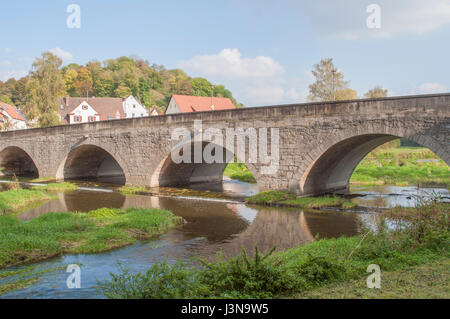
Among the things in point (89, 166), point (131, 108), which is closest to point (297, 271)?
point (89, 166)

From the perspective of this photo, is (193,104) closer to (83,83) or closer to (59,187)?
(59,187)

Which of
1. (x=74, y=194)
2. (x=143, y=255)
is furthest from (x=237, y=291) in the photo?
(x=74, y=194)

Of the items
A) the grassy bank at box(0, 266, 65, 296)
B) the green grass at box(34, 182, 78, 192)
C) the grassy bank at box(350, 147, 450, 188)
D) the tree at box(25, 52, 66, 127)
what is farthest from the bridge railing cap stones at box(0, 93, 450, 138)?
the tree at box(25, 52, 66, 127)

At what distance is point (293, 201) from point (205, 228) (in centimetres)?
509

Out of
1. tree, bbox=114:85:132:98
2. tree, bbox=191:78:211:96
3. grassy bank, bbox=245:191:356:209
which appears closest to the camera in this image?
grassy bank, bbox=245:191:356:209

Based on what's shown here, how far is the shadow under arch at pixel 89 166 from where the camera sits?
30.0 meters

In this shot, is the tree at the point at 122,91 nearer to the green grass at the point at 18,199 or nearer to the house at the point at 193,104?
the house at the point at 193,104

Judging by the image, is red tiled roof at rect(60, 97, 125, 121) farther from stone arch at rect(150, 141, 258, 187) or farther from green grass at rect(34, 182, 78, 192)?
green grass at rect(34, 182, 78, 192)

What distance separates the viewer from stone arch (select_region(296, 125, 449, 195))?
14852 millimetres

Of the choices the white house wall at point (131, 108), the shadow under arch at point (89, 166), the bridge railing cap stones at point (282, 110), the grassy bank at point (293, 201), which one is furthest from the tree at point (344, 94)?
the white house wall at point (131, 108)

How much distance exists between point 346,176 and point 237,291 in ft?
55.1

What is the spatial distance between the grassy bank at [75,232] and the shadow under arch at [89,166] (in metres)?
15.4

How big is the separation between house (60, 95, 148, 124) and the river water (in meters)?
41.6
